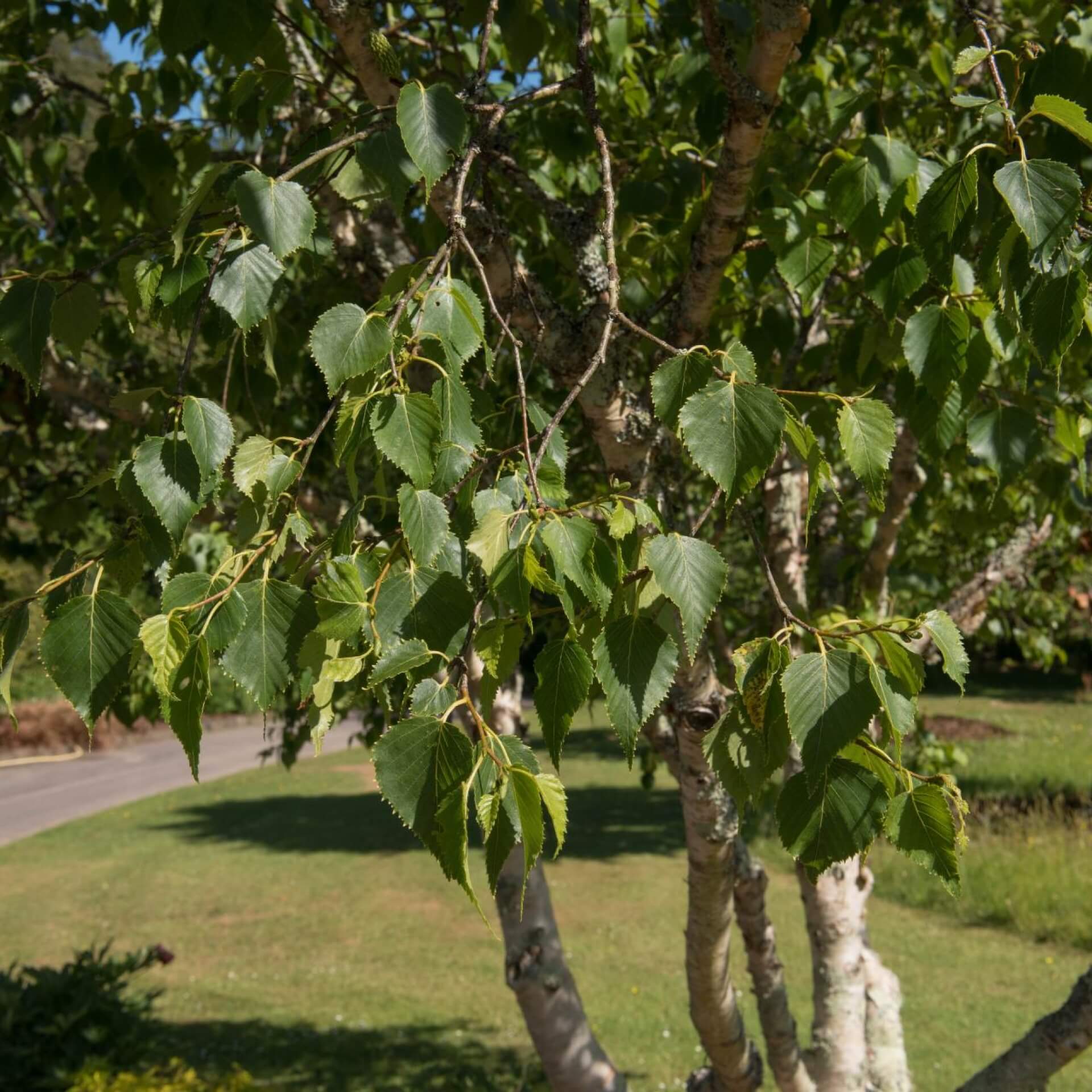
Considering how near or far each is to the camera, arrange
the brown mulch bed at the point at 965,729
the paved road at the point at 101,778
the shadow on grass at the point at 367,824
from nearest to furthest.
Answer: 1. the shadow on grass at the point at 367,824
2. the paved road at the point at 101,778
3. the brown mulch bed at the point at 965,729

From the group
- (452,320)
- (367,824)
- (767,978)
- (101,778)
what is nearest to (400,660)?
(452,320)

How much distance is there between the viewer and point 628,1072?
6.54m

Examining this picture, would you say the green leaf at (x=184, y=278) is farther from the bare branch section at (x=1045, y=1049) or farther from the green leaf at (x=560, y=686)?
the bare branch section at (x=1045, y=1049)

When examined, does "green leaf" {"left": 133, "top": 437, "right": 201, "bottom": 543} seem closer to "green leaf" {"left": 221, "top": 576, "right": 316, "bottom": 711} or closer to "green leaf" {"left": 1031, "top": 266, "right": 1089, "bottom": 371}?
"green leaf" {"left": 221, "top": 576, "right": 316, "bottom": 711}

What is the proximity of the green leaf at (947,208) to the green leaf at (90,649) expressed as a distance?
3.46 feet

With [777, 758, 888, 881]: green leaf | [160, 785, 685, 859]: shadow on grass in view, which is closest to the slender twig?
[777, 758, 888, 881]: green leaf

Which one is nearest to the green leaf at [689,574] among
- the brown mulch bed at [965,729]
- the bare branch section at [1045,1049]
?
the bare branch section at [1045,1049]

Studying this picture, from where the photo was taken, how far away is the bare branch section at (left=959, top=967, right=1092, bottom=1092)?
243cm

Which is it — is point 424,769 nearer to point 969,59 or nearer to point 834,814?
point 834,814

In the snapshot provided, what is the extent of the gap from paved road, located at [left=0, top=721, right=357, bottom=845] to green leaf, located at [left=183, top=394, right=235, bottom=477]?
14.0 metres

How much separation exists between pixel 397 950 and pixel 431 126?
882cm

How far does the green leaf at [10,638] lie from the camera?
47.3 inches

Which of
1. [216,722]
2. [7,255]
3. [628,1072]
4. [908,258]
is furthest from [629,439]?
[216,722]

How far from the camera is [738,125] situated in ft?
6.15
